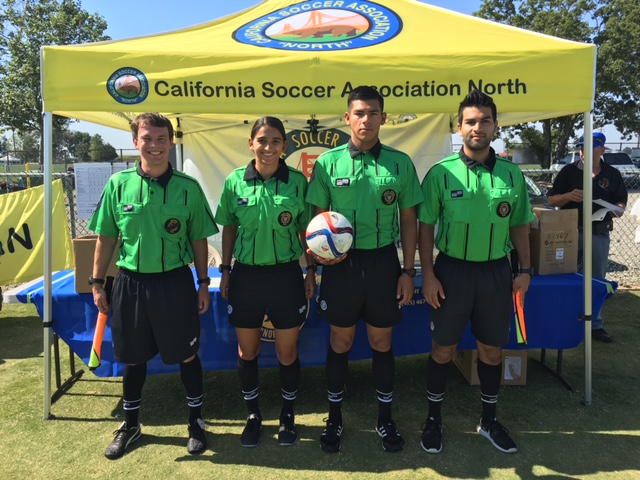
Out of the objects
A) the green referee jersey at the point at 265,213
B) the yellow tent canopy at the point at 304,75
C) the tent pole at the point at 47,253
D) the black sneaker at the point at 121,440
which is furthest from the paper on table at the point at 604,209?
the tent pole at the point at 47,253

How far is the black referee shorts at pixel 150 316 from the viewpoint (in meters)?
2.57

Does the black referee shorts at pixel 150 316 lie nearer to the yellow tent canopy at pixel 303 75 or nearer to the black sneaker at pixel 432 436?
the yellow tent canopy at pixel 303 75

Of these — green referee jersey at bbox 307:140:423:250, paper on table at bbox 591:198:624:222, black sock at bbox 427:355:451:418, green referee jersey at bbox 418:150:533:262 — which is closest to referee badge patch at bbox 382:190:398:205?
green referee jersey at bbox 307:140:423:250

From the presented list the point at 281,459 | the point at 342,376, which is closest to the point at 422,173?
the point at 342,376

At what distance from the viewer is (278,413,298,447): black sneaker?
2.83m

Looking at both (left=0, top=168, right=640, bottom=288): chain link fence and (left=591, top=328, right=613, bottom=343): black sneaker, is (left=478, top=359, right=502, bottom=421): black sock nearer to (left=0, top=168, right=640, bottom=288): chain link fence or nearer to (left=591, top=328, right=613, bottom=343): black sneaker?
(left=591, top=328, right=613, bottom=343): black sneaker

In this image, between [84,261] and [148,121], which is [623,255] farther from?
[84,261]

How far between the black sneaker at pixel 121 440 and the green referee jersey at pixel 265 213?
1.30 meters

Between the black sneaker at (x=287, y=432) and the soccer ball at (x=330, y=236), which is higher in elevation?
the soccer ball at (x=330, y=236)

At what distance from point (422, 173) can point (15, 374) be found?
15.0 ft

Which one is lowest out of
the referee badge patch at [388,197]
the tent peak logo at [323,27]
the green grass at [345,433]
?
the green grass at [345,433]

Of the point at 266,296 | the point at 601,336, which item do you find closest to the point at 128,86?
the point at 266,296

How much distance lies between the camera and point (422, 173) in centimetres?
551

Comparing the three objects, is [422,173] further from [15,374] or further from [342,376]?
[15,374]
